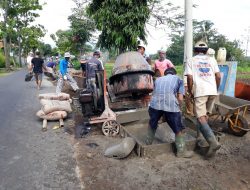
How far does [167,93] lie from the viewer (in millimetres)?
5457

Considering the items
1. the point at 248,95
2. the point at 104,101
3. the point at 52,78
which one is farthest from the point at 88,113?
the point at 52,78

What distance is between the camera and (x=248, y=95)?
8516mm

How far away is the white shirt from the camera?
18.0ft

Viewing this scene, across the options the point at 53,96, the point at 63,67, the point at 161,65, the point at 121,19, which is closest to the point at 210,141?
the point at 161,65

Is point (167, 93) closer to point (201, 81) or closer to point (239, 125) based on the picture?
point (201, 81)

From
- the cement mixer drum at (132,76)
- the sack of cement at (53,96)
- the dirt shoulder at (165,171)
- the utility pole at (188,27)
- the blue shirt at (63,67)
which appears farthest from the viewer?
the blue shirt at (63,67)

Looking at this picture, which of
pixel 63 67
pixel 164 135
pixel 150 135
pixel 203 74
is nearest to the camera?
pixel 203 74

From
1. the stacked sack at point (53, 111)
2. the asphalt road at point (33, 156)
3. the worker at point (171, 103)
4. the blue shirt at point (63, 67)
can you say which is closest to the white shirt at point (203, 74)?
the worker at point (171, 103)

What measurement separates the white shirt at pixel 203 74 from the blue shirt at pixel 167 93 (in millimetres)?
296

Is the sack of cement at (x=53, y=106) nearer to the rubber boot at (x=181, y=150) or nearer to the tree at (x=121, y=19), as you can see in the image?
the tree at (x=121, y=19)

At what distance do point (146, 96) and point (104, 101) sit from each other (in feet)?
4.17

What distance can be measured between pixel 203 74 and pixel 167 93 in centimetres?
74

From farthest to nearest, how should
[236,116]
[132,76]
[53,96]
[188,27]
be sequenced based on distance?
[53,96], [188,27], [132,76], [236,116]

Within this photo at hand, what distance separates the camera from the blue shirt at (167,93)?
5.44 metres
